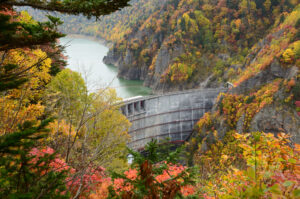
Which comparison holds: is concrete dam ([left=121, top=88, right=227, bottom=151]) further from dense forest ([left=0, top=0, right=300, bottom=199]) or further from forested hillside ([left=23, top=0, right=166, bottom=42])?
forested hillside ([left=23, top=0, right=166, bottom=42])

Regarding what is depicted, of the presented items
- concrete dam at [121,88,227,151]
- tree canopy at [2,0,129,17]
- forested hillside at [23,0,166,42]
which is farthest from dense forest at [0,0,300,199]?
forested hillside at [23,0,166,42]

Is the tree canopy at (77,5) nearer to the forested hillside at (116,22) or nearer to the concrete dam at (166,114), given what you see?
the concrete dam at (166,114)

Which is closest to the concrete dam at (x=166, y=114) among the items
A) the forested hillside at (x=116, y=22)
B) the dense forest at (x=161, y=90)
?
the dense forest at (x=161, y=90)

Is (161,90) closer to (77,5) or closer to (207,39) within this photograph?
(207,39)

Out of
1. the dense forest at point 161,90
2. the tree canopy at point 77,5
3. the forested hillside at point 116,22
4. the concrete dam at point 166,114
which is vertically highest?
the forested hillside at point 116,22

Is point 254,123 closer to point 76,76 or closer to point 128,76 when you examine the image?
point 76,76

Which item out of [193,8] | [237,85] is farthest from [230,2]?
[237,85]

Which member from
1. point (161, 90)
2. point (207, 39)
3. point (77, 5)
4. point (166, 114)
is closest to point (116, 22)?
point (207, 39)
